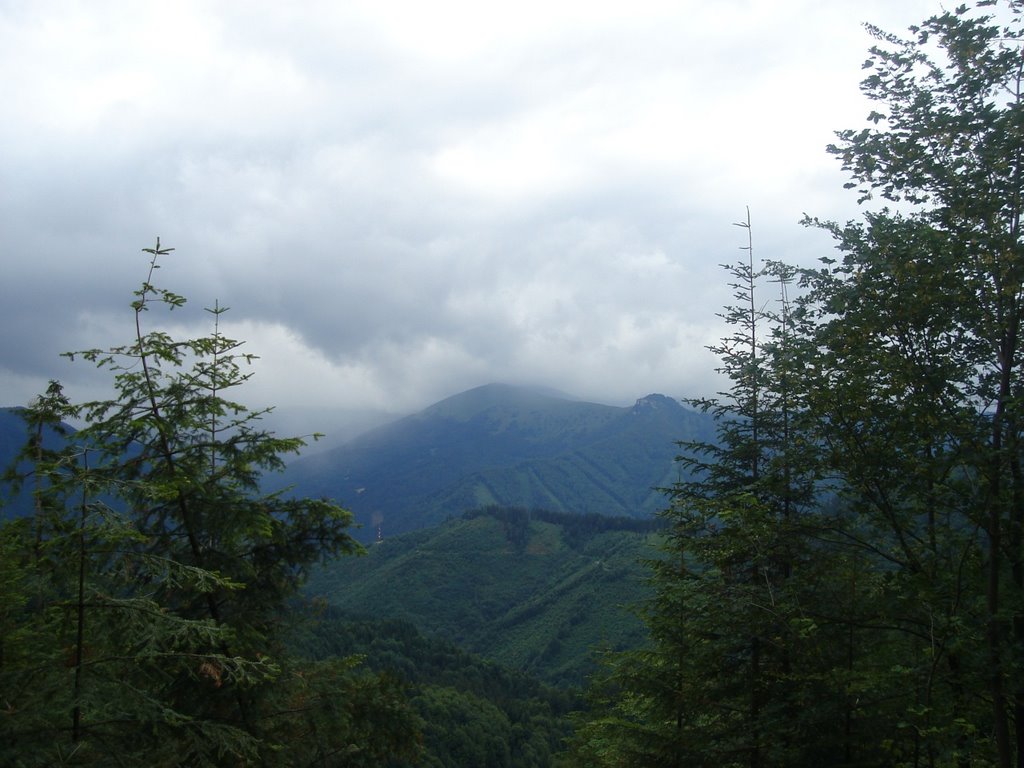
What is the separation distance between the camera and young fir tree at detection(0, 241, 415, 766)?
5516mm

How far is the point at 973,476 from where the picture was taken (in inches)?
296

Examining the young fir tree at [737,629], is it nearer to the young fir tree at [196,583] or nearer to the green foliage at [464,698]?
the young fir tree at [196,583]

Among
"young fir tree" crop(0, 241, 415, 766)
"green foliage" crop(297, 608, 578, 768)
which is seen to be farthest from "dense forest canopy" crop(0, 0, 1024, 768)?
"green foliage" crop(297, 608, 578, 768)

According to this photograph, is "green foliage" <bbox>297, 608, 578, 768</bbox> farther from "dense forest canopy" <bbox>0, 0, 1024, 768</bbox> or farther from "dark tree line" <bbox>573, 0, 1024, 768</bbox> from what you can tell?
"dark tree line" <bbox>573, 0, 1024, 768</bbox>

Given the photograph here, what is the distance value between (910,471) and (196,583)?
339 inches

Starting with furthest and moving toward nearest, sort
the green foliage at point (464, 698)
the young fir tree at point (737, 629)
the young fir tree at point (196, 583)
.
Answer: the green foliage at point (464, 698)
the young fir tree at point (737, 629)
the young fir tree at point (196, 583)

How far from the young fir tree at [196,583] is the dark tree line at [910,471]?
18.6 ft

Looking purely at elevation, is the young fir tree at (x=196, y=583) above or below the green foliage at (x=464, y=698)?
above

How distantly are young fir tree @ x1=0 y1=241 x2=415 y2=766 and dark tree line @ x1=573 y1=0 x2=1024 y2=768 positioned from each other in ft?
18.6

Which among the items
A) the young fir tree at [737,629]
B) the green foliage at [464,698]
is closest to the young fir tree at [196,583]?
the young fir tree at [737,629]

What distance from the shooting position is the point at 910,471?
7500mm

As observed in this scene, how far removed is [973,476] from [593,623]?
Answer: 516 ft

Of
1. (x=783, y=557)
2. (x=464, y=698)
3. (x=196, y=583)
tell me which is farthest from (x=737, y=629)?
(x=464, y=698)

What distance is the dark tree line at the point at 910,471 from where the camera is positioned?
22.3 ft
